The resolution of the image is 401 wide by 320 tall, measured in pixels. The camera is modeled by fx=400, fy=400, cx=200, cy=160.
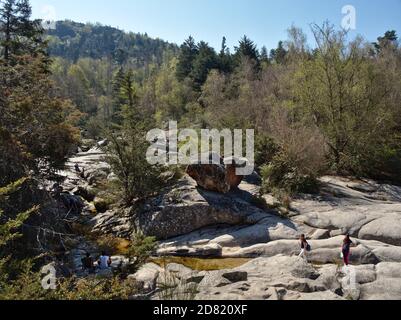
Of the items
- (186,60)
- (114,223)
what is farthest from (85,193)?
(186,60)

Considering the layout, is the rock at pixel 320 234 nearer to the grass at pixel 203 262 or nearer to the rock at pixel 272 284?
the grass at pixel 203 262

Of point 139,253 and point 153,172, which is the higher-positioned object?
point 153,172

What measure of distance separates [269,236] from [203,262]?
3.15 meters

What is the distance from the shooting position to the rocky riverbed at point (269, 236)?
10906 mm

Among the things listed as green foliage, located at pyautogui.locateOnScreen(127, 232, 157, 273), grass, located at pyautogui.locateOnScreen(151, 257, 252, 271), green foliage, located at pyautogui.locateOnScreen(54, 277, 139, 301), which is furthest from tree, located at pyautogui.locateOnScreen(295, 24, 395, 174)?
green foliage, located at pyautogui.locateOnScreen(54, 277, 139, 301)

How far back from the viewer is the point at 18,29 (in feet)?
94.1

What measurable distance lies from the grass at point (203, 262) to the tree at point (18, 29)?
64.7 ft

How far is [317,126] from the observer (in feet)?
86.0

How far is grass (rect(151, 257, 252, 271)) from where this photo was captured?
14803mm

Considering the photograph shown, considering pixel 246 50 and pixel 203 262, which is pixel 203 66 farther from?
pixel 203 262

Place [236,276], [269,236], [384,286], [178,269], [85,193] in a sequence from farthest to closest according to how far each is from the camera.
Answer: [85,193] < [269,236] < [178,269] < [236,276] < [384,286]

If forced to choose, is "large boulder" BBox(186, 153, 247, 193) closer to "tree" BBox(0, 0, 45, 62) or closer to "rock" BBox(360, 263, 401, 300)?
"rock" BBox(360, 263, 401, 300)

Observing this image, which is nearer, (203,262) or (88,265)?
(88,265)
